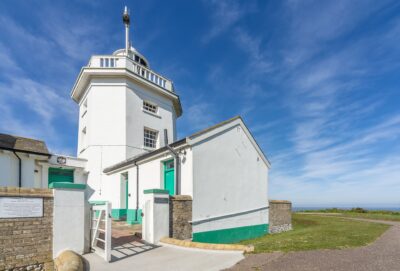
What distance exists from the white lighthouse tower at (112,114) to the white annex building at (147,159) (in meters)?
0.06

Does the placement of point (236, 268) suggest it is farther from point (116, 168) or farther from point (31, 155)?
point (31, 155)

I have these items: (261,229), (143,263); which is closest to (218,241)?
(261,229)

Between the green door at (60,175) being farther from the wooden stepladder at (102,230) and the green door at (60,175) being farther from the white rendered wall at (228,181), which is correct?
the white rendered wall at (228,181)

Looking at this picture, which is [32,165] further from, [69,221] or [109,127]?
[69,221]

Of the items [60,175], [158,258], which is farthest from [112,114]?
[158,258]

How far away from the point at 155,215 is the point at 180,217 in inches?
45.5

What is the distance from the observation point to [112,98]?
1628cm

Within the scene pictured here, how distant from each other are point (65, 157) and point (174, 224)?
9.54m

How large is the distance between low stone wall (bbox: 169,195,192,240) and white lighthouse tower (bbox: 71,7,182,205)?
6434 mm

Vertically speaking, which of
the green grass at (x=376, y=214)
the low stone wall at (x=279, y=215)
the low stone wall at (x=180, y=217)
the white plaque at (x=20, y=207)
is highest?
the white plaque at (x=20, y=207)

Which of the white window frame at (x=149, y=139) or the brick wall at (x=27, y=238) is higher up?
the white window frame at (x=149, y=139)

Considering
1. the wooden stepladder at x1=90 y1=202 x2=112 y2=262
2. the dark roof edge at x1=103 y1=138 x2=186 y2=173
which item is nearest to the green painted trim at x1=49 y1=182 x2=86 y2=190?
the wooden stepladder at x1=90 y1=202 x2=112 y2=262

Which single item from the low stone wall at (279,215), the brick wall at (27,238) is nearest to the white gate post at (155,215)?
the brick wall at (27,238)

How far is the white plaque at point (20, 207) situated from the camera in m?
5.82
